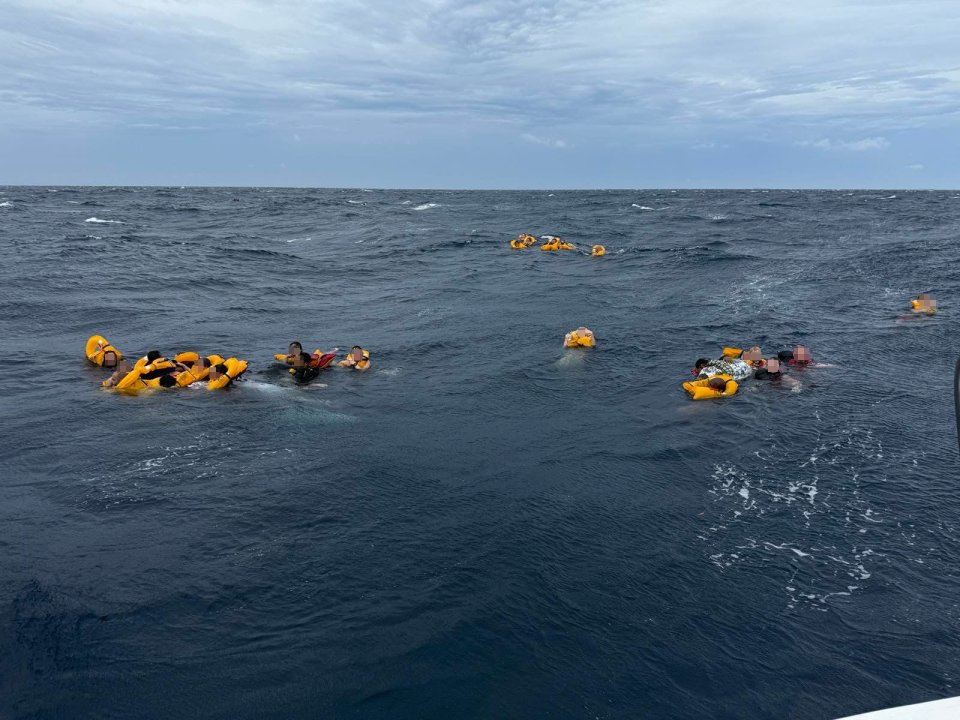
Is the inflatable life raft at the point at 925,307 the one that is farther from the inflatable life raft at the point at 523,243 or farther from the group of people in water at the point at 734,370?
the inflatable life raft at the point at 523,243

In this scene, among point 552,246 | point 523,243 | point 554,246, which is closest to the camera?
point 552,246

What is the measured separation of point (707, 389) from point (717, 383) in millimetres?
326

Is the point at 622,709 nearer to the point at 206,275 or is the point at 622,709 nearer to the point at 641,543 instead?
the point at 641,543

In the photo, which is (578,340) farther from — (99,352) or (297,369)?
(99,352)

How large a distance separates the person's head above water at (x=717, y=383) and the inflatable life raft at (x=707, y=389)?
0.05m

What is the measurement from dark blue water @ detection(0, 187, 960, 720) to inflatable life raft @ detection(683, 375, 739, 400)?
32 cm

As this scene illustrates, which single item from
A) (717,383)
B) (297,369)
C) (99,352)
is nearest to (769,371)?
(717,383)

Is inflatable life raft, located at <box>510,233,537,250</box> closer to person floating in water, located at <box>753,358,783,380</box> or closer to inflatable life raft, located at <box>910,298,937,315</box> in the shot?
inflatable life raft, located at <box>910,298,937,315</box>

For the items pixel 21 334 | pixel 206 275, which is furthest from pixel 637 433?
pixel 206 275

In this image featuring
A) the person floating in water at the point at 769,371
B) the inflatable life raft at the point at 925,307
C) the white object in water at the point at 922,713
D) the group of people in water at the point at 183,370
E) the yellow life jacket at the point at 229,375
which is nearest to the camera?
the white object in water at the point at 922,713

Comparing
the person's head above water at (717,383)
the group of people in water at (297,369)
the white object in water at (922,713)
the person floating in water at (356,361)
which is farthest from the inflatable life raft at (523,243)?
the white object in water at (922,713)

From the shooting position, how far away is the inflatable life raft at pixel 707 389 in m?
17.8

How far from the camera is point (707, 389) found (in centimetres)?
1783

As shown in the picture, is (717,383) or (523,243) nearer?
(717,383)
